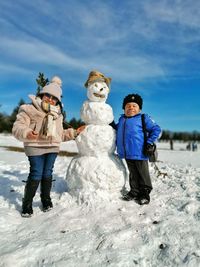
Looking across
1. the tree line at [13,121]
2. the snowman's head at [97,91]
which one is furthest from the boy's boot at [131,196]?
the tree line at [13,121]

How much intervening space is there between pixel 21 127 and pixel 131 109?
1802 millimetres

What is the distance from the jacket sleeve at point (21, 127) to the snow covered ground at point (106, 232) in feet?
3.92

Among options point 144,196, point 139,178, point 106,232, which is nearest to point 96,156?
point 139,178

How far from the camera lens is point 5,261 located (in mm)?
3246

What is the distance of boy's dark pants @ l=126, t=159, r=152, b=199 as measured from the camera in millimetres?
5055

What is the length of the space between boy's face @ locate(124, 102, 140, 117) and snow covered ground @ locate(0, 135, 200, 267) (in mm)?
1347

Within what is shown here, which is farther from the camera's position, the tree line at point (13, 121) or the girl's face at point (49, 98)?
the tree line at point (13, 121)

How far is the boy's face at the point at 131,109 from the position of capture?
524cm

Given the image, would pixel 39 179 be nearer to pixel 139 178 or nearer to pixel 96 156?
pixel 96 156

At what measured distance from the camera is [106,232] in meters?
3.95

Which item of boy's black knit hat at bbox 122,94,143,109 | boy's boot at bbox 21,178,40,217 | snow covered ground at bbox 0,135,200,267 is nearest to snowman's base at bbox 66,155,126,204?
snow covered ground at bbox 0,135,200,267

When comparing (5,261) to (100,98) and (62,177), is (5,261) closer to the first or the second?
(100,98)

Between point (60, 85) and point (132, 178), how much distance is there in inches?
76.3

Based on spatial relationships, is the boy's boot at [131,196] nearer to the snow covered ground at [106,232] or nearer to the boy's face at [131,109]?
the snow covered ground at [106,232]
